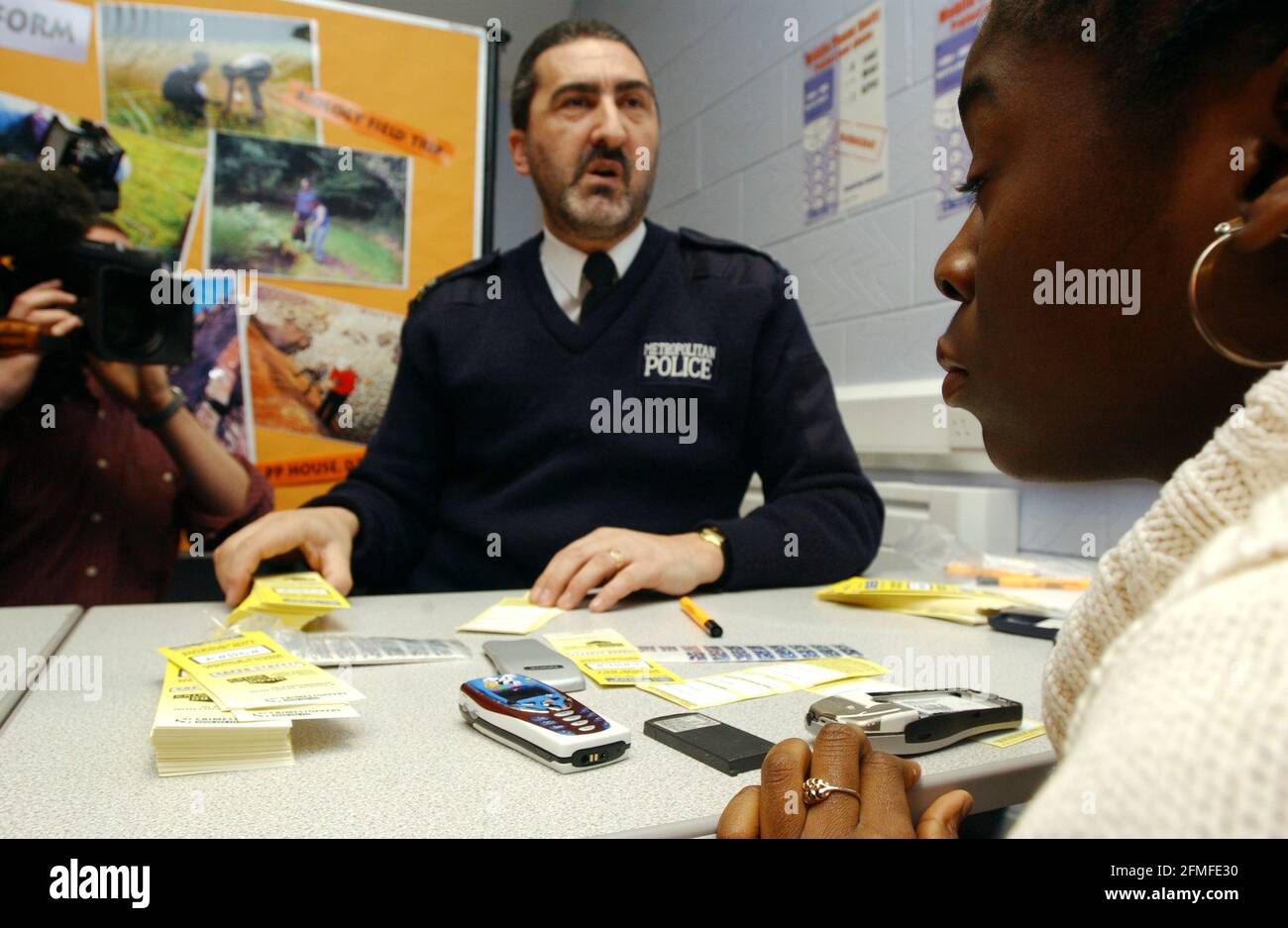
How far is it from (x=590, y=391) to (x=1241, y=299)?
40.6 inches

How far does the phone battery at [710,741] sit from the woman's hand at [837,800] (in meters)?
0.05

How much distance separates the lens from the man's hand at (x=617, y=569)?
3.02 feet

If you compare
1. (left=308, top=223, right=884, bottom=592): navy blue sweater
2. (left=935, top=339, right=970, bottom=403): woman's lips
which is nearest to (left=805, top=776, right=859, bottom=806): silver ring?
(left=935, top=339, right=970, bottom=403): woman's lips

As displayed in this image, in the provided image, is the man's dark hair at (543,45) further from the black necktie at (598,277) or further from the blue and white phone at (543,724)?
the blue and white phone at (543,724)

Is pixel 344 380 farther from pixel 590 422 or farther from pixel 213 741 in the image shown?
pixel 213 741

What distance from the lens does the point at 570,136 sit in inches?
56.2

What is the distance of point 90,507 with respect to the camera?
1.39 metres

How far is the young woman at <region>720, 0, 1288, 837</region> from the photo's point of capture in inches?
6.5

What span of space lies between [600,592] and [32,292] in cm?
94

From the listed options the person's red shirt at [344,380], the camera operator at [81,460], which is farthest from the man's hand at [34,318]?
the person's red shirt at [344,380]

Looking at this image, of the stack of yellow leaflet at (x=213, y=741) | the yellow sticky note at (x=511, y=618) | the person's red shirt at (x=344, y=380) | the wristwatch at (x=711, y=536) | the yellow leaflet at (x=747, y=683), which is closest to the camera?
the stack of yellow leaflet at (x=213, y=741)

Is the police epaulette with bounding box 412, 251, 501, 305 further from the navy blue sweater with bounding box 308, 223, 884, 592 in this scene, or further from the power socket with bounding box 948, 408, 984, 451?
the power socket with bounding box 948, 408, 984, 451

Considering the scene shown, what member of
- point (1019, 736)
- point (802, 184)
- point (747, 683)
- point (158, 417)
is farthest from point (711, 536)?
point (802, 184)
